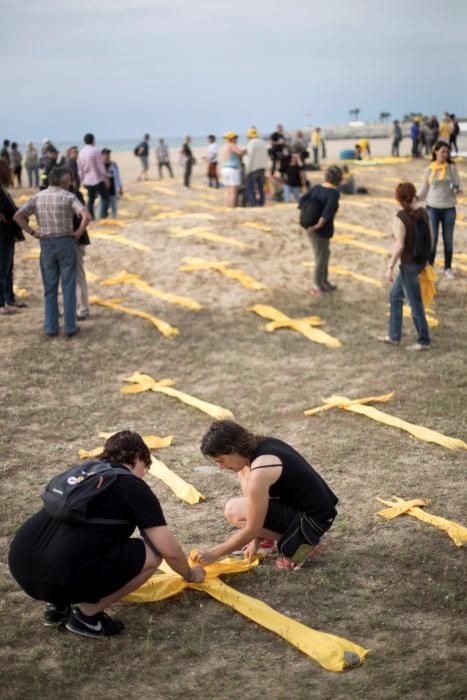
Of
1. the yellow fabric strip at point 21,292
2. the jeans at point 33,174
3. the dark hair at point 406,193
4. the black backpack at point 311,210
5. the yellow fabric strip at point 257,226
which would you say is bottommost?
the yellow fabric strip at point 21,292

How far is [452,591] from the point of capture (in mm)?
4250

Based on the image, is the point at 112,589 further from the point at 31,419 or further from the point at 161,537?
the point at 31,419

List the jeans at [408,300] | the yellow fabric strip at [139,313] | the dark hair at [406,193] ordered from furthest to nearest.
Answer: the yellow fabric strip at [139,313], the jeans at [408,300], the dark hair at [406,193]

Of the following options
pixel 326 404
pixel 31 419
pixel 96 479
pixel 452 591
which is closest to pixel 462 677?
pixel 452 591

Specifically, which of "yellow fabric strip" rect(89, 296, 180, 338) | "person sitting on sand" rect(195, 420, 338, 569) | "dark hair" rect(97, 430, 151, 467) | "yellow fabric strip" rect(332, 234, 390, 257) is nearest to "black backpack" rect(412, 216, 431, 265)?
"yellow fabric strip" rect(89, 296, 180, 338)

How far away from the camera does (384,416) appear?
6.98 m

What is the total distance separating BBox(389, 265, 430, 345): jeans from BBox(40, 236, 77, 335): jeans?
348cm

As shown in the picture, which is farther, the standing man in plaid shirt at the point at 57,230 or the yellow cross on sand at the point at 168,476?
the standing man in plaid shirt at the point at 57,230

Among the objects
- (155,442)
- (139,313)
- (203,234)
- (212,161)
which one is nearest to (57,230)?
(139,313)

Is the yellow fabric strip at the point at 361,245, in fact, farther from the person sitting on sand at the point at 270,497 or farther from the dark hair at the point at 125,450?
the dark hair at the point at 125,450

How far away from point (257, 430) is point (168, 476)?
1.27m

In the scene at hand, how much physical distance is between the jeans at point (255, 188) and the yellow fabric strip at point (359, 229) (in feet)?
8.92

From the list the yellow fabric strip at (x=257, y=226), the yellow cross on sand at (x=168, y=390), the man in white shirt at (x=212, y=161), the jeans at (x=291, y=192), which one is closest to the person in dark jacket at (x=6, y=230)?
the yellow cross on sand at (x=168, y=390)

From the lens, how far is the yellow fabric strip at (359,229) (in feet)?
43.9
